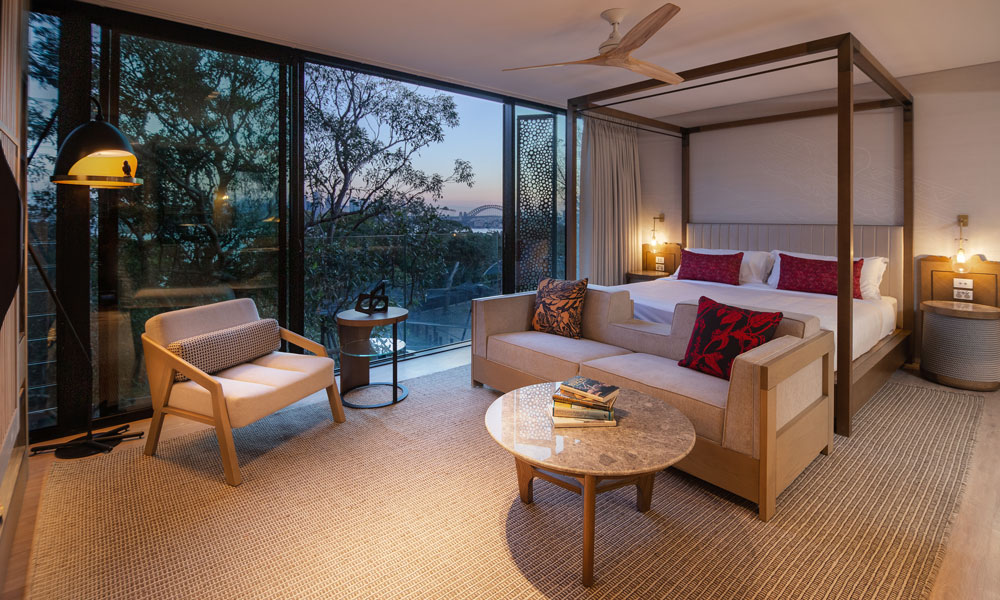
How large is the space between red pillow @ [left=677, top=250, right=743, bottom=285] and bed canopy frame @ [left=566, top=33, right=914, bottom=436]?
1287mm

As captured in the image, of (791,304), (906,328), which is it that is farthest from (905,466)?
(906,328)

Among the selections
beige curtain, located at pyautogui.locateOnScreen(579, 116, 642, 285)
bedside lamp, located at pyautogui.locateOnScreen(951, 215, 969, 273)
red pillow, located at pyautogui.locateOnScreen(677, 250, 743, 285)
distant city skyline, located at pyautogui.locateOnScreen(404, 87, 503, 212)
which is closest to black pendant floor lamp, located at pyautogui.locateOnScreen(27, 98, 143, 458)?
distant city skyline, located at pyautogui.locateOnScreen(404, 87, 503, 212)

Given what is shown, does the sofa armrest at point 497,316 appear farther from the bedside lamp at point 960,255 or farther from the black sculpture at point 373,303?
the bedside lamp at point 960,255

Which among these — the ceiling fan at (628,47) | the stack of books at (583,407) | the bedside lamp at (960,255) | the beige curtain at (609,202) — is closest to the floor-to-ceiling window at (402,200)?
the beige curtain at (609,202)

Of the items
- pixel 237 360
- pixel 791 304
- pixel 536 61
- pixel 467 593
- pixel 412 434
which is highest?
pixel 536 61

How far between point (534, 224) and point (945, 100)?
3.54 metres

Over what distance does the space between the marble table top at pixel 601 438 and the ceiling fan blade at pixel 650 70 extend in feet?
6.16

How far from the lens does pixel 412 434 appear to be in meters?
3.14

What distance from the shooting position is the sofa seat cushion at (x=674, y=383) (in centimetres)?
241

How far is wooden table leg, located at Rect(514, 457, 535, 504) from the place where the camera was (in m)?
2.31

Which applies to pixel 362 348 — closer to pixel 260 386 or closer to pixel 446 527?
pixel 260 386

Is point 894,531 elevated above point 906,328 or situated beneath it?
situated beneath

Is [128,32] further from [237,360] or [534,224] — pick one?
[534,224]

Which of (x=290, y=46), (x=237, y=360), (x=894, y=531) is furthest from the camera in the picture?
(x=290, y=46)
